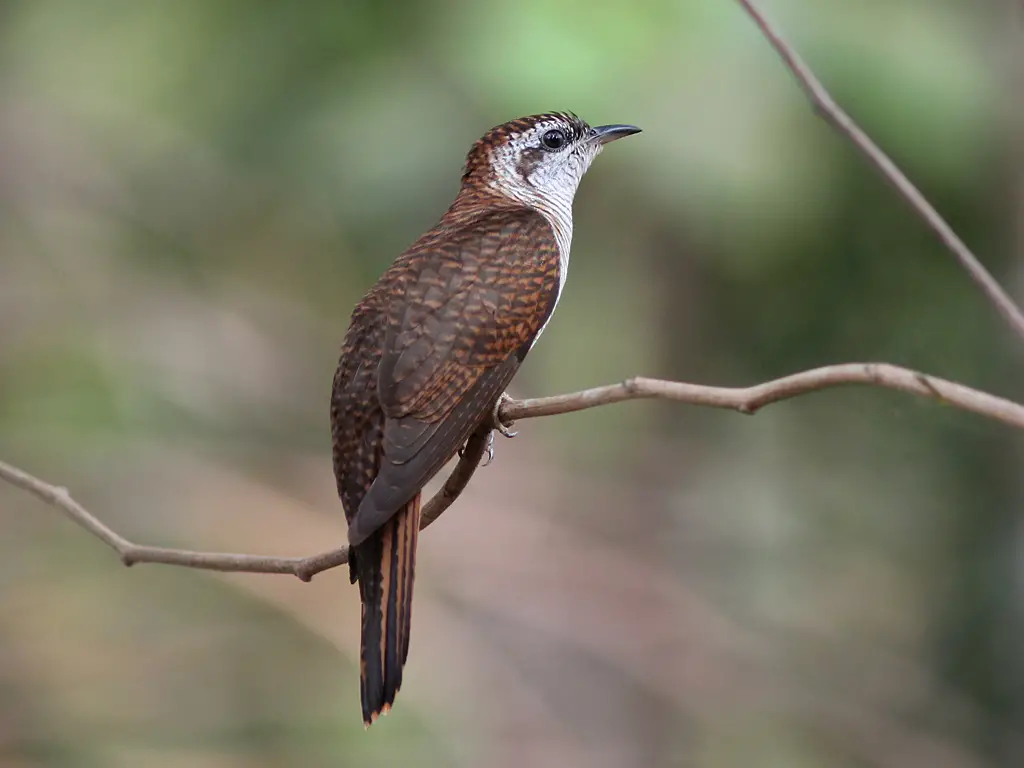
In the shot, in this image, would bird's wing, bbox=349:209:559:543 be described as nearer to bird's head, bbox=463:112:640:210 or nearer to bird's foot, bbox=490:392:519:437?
bird's foot, bbox=490:392:519:437

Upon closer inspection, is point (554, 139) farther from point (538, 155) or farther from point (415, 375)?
point (415, 375)

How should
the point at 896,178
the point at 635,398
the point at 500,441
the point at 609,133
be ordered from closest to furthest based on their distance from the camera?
the point at 896,178, the point at 635,398, the point at 609,133, the point at 500,441

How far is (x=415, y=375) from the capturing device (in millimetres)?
1994

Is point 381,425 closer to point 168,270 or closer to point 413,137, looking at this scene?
point 413,137

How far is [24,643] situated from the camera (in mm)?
6098

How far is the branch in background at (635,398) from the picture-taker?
113 cm

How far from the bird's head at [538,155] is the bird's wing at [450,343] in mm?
381

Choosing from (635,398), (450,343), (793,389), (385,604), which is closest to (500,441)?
(450,343)

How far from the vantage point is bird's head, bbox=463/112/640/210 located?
8.64 feet

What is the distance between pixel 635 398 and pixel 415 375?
55 centimetres

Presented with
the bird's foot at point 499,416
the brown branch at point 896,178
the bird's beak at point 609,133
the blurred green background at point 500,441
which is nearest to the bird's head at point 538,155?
the bird's beak at point 609,133

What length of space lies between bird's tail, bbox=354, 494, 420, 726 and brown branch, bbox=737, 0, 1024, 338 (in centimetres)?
82

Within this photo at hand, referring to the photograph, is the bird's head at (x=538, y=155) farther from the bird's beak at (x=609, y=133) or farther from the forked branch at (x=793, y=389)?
the forked branch at (x=793, y=389)

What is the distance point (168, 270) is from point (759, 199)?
3118 mm
